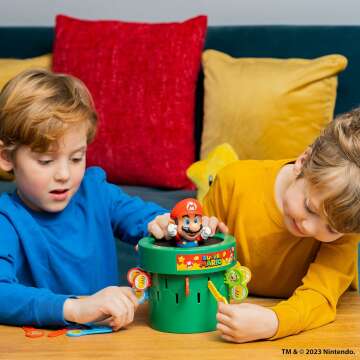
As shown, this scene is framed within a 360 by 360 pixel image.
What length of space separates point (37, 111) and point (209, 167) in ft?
3.35

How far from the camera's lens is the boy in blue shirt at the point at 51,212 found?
51.0 inches

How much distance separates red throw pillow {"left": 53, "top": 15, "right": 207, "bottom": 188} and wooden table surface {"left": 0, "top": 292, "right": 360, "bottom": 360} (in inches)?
55.7

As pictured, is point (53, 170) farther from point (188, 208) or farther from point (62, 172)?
point (188, 208)

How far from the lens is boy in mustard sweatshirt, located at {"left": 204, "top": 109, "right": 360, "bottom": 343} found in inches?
49.5

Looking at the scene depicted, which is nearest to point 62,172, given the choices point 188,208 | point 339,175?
point 188,208

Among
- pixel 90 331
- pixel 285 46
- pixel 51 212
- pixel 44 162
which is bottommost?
pixel 90 331

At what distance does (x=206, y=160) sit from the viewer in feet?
8.05

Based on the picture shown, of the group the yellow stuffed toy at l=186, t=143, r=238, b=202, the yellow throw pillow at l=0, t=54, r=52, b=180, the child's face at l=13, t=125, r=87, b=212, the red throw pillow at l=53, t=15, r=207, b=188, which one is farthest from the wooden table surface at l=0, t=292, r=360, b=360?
the yellow throw pillow at l=0, t=54, r=52, b=180

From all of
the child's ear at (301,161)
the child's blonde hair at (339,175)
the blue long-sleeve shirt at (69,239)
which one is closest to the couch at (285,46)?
the blue long-sleeve shirt at (69,239)

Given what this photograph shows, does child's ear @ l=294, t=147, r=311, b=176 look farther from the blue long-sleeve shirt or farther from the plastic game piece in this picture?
the plastic game piece

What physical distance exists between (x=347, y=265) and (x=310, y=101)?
1.23 metres

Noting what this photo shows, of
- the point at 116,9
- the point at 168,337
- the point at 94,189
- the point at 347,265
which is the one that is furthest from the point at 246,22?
the point at 168,337

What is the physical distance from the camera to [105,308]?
125 cm

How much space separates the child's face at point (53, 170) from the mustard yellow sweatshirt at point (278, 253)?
0.33 m
